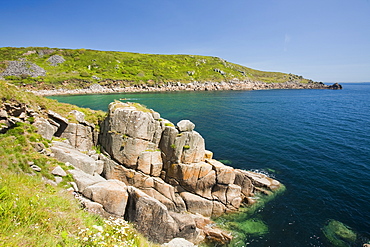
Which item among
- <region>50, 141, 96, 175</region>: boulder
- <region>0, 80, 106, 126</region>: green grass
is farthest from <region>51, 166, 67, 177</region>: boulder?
<region>0, 80, 106, 126</region>: green grass

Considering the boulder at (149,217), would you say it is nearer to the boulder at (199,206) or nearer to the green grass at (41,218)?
the green grass at (41,218)

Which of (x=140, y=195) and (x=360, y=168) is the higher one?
(x=140, y=195)

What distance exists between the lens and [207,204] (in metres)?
19.9

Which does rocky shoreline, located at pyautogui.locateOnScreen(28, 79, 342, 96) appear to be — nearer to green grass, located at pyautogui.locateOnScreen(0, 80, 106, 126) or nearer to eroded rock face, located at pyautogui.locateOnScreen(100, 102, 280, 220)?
green grass, located at pyautogui.locateOnScreen(0, 80, 106, 126)

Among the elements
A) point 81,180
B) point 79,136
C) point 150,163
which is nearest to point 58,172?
point 81,180

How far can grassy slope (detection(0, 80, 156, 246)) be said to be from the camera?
6082mm

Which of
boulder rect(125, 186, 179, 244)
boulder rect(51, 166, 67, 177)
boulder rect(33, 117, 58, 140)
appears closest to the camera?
boulder rect(51, 166, 67, 177)

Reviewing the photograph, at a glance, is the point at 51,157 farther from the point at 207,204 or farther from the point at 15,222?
the point at 207,204

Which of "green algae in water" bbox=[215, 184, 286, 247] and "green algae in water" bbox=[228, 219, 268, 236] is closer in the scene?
"green algae in water" bbox=[215, 184, 286, 247]

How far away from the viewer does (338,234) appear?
16000 millimetres

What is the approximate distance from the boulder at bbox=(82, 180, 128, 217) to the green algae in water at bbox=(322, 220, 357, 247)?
1837 centimetres

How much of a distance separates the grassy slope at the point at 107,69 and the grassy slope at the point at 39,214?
10920cm

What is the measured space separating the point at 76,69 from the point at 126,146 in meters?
129

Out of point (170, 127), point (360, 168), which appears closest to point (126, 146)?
point (170, 127)
